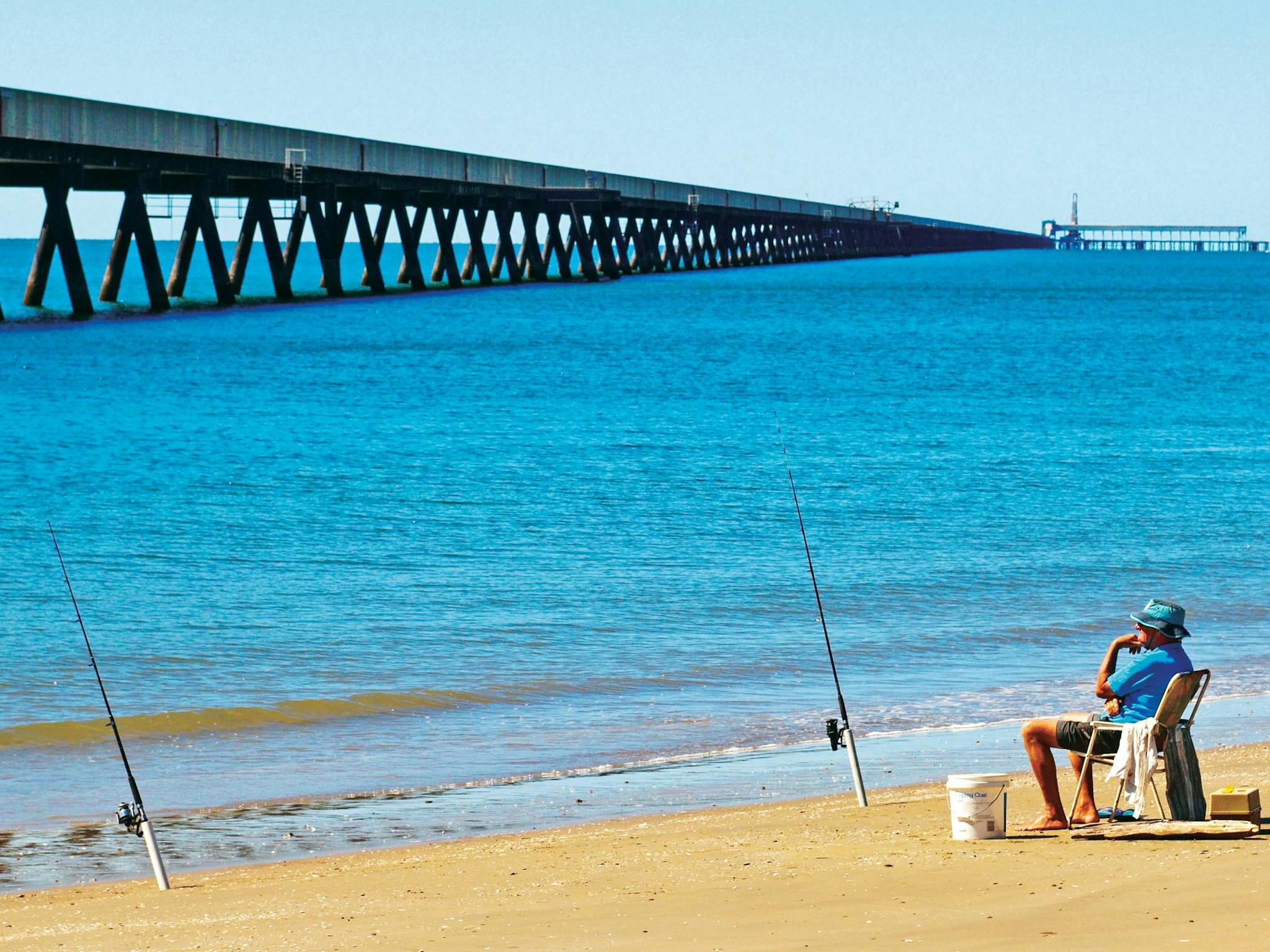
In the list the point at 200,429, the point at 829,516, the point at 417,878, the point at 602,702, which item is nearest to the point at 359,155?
the point at 200,429

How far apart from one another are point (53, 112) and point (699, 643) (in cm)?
3846

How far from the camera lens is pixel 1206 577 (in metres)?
18.4

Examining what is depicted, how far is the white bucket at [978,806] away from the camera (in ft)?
24.0

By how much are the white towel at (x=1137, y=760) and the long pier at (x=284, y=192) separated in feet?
139

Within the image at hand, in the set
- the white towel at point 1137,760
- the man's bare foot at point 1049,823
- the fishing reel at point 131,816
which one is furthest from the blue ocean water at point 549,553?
the white towel at point 1137,760

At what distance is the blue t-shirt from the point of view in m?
7.23

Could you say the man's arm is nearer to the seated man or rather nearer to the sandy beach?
the seated man

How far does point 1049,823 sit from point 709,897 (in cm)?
172

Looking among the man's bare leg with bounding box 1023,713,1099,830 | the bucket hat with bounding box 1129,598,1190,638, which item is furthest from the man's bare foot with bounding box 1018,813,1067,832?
the bucket hat with bounding box 1129,598,1190,638

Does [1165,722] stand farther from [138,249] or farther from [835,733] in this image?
[138,249]

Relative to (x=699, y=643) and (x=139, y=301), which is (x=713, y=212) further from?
(x=699, y=643)

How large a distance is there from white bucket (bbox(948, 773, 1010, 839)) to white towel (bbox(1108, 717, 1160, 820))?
460 millimetres

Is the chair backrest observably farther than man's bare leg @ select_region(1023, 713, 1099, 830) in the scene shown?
No

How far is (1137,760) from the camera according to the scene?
721 cm
